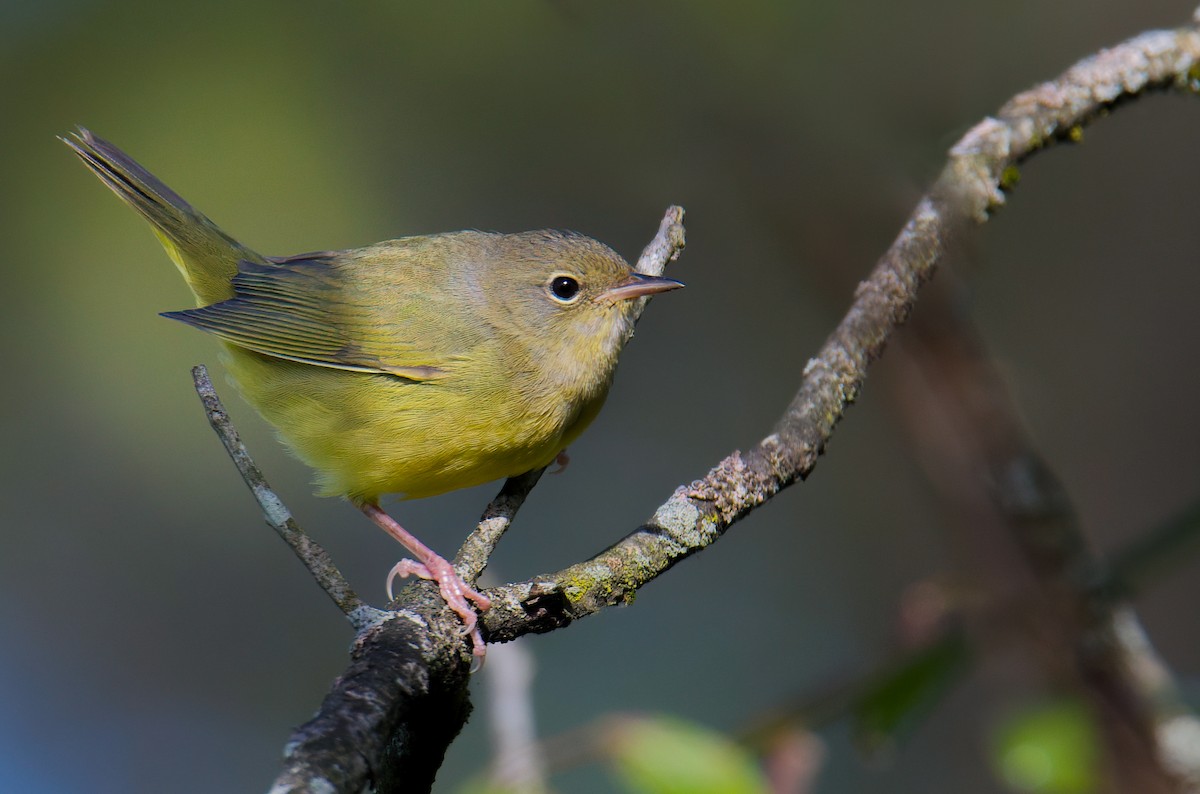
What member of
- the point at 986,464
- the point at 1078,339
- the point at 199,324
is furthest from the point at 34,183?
the point at 1078,339

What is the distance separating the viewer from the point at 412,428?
3.95m

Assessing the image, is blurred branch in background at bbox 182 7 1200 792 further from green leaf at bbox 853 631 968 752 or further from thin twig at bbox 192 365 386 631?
green leaf at bbox 853 631 968 752

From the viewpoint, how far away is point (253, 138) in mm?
6465

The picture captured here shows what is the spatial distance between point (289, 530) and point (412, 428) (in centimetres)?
152

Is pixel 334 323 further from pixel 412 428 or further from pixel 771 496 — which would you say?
pixel 771 496

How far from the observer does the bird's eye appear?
14.1ft

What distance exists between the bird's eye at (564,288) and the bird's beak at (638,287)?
130 millimetres

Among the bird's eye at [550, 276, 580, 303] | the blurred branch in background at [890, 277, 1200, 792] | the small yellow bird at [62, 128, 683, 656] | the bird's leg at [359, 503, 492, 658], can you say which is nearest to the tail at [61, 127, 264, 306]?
the small yellow bird at [62, 128, 683, 656]

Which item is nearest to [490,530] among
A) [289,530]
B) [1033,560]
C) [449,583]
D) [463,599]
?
[449,583]

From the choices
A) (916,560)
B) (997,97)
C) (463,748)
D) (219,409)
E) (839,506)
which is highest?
(997,97)

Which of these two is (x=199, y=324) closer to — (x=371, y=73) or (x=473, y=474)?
(x=473, y=474)

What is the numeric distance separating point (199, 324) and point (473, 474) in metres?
1.47

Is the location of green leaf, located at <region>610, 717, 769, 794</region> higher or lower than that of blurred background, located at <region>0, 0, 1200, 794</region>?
lower

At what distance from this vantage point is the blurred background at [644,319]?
6160mm
